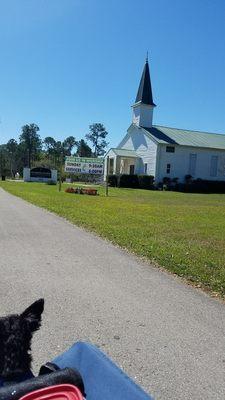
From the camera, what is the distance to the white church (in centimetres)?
5241

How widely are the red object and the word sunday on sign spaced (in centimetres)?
3415

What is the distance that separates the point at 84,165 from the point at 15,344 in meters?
34.1

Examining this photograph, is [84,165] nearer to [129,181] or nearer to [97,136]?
[129,181]

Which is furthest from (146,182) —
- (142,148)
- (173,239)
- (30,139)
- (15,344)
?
(30,139)

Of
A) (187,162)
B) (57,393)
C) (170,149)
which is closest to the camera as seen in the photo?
(57,393)

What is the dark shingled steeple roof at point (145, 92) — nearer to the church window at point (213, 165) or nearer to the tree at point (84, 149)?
the church window at point (213, 165)

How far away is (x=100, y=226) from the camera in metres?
14.1

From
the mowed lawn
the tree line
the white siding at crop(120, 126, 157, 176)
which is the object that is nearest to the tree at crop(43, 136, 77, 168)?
the tree line

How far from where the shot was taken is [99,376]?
2.54m

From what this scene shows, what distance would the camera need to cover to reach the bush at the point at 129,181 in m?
50.5

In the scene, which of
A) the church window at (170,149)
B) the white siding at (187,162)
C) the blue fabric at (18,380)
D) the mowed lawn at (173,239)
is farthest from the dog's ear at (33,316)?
the church window at (170,149)

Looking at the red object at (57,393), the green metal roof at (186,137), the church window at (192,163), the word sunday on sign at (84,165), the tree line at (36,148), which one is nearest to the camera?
the red object at (57,393)

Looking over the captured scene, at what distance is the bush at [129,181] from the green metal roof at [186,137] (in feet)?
16.3

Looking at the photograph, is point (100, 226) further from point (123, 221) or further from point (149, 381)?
point (149, 381)
